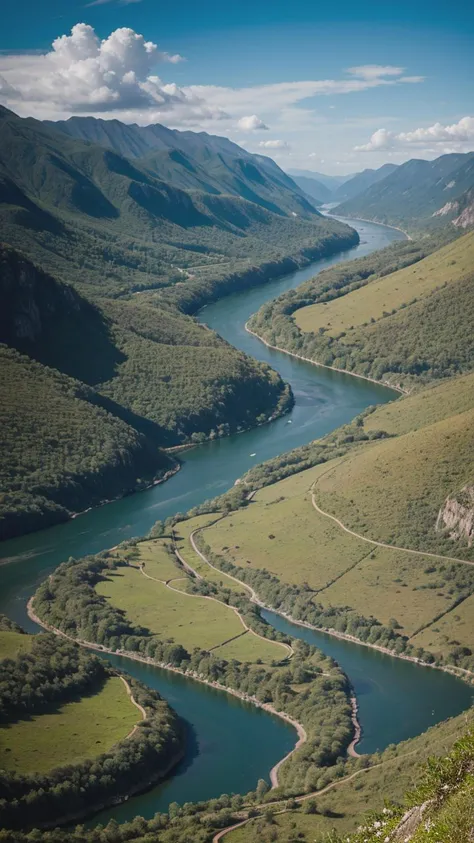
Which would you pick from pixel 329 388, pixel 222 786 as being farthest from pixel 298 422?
pixel 222 786

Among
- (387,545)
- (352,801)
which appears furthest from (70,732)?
(387,545)

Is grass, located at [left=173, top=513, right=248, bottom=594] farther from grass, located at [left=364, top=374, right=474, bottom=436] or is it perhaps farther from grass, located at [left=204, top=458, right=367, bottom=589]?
grass, located at [left=364, top=374, right=474, bottom=436]

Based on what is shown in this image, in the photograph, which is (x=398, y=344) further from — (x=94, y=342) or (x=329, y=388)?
(x=94, y=342)

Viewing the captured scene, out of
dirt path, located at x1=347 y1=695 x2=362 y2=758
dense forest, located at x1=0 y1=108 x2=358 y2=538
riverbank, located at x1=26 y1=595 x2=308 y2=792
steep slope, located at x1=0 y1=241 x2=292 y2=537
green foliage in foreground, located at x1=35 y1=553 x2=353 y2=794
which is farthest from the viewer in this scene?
steep slope, located at x1=0 y1=241 x2=292 y2=537

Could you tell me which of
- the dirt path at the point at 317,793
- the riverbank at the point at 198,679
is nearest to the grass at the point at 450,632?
the riverbank at the point at 198,679

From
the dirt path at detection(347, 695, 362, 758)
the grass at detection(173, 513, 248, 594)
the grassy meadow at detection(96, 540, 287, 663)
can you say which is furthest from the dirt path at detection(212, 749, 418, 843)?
the grass at detection(173, 513, 248, 594)
